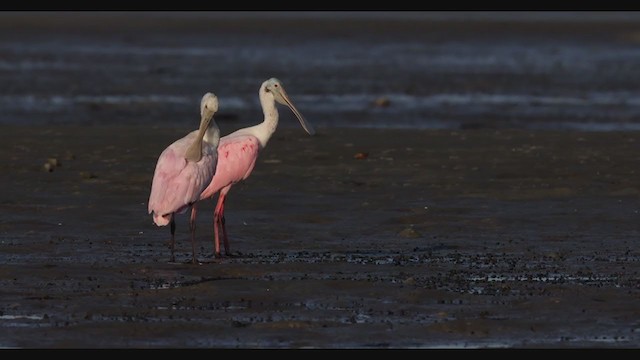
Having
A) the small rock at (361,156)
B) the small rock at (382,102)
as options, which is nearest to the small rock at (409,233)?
the small rock at (361,156)

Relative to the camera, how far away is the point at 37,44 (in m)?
38.3

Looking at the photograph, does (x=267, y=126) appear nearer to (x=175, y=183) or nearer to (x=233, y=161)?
(x=233, y=161)

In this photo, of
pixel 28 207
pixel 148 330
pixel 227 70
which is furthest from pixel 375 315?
pixel 227 70

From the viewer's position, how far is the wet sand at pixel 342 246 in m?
9.11

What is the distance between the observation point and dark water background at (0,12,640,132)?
2234 cm

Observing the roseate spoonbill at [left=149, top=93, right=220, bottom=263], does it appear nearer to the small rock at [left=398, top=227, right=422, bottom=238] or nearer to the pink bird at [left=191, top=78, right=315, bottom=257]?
the pink bird at [left=191, top=78, right=315, bottom=257]

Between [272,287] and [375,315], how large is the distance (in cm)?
102

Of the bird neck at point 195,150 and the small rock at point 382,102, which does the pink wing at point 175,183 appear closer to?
the bird neck at point 195,150

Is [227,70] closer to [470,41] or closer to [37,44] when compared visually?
[37,44]

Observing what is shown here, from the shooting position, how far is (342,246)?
12148mm

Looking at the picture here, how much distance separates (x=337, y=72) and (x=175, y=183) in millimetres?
18089

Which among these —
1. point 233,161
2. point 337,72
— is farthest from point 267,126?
point 337,72

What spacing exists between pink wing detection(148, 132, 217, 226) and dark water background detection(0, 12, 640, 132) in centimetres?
883

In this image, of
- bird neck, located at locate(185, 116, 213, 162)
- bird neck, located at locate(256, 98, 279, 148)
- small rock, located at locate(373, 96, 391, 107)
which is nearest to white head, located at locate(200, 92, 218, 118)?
bird neck, located at locate(185, 116, 213, 162)
